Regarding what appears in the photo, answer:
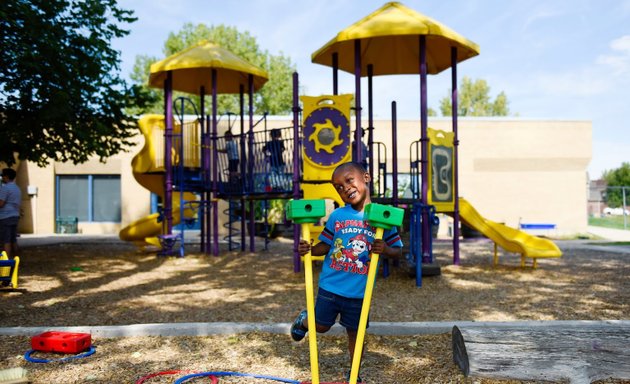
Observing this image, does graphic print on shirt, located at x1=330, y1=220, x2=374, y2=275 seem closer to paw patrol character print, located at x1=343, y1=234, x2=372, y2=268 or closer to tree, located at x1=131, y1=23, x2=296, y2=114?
paw patrol character print, located at x1=343, y1=234, x2=372, y2=268

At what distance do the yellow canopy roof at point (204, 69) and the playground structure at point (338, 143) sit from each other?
0.09 ft

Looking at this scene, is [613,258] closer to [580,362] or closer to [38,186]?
[580,362]

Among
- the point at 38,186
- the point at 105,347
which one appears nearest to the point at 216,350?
Answer: the point at 105,347

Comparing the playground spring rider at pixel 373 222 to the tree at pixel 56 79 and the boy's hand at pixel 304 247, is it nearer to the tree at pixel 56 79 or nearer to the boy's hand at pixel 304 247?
the boy's hand at pixel 304 247

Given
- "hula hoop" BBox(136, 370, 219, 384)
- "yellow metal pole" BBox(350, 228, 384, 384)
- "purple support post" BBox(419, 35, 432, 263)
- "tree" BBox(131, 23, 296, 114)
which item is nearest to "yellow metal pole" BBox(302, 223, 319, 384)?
"yellow metal pole" BBox(350, 228, 384, 384)

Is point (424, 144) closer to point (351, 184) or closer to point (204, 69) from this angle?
point (351, 184)

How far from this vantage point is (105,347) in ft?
14.1

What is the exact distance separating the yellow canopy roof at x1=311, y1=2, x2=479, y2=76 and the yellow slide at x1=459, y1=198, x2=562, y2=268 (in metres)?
2.76

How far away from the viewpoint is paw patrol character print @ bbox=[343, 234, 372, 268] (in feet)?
10.4

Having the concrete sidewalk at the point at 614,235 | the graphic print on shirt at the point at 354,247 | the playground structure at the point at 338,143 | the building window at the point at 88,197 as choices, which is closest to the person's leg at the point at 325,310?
the graphic print on shirt at the point at 354,247

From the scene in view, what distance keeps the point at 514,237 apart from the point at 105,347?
7787 millimetres

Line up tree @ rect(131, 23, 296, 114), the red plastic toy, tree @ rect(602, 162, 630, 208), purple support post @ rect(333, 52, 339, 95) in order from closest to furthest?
the red plastic toy → purple support post @ rect(333, 52, 339, 95) → tree @ rect(131, 23, 296, 114) → tree @ rect(602, 162, 630, 208)

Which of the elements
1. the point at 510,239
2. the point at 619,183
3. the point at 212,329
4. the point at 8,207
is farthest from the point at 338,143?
the point at 619,183

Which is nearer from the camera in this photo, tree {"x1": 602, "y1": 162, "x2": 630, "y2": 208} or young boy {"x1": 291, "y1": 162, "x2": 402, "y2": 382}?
young boy {"x1": 291, "y1": 162, "x2": 402, "y2": 382}
